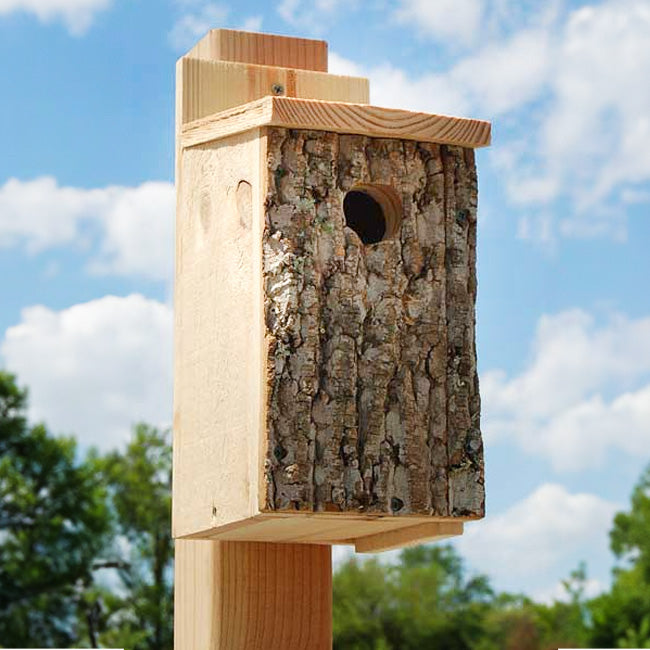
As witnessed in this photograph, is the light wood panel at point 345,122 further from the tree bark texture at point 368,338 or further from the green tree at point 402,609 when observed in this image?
the green tree at point 402,609

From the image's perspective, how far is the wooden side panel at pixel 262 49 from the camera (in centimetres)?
285

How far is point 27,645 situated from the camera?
15812 mm

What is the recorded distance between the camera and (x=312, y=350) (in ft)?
7.72

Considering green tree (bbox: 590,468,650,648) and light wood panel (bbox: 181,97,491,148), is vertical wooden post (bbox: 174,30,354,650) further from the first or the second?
green tree (bbox: 590,468,650,648)

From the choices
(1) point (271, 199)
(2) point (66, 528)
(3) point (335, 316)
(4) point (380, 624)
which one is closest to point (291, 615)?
(3) point (335, 316)

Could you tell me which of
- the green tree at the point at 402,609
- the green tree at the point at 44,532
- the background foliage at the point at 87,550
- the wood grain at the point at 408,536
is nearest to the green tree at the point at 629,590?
the background foliage at the point at 87,550

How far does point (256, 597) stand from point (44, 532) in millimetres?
14019

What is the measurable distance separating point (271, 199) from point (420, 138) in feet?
1.14

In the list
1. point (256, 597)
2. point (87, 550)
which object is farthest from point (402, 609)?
point (256, 597)

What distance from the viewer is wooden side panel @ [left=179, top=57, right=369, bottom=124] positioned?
110 inches

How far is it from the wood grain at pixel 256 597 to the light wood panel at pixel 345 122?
0.87m

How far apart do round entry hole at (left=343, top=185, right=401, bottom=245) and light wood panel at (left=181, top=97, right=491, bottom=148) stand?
0.11 meters

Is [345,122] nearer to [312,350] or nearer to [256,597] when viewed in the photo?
[312,350]

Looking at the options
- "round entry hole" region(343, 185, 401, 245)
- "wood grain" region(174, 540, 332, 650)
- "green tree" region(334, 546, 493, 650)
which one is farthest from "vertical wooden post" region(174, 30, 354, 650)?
"green tree" region(334, 546, 493, 650)
